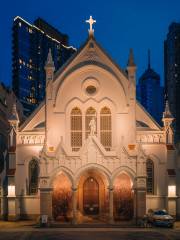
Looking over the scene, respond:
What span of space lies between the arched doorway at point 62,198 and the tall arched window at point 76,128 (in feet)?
11.9

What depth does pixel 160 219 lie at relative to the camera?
4138 cm

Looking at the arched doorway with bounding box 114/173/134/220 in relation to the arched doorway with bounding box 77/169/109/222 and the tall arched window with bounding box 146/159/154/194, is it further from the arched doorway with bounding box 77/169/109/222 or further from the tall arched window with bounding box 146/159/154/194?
the tall arched window with bounding box 146/159/154/194

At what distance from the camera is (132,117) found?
156ft

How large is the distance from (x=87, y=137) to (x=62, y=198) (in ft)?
20.7

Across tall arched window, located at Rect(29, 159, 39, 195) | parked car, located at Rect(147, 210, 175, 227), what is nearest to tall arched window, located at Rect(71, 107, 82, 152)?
tall arched window, located at Rect(29, 159, 39, 195)

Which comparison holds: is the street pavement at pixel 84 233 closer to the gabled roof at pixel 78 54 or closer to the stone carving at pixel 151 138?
the stone carving at pixel 151 138

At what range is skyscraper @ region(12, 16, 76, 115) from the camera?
15712 cm

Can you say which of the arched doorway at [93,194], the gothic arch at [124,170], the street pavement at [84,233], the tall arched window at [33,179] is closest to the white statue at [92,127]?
the gothic arch at [124,170]

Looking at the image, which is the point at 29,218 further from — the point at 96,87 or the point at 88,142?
the point at 96,87

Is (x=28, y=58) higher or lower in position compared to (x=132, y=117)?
higher

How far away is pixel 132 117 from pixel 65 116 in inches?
258

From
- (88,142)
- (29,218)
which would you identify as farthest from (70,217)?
(88,142)

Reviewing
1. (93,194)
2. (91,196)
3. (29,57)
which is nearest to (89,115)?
(93,194)

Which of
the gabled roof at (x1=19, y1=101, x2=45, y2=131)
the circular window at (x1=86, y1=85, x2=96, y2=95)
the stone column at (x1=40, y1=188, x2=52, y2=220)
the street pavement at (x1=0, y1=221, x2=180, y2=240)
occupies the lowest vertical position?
the street pavement at (x1=0, y1=221, x2=180, y2=240)
